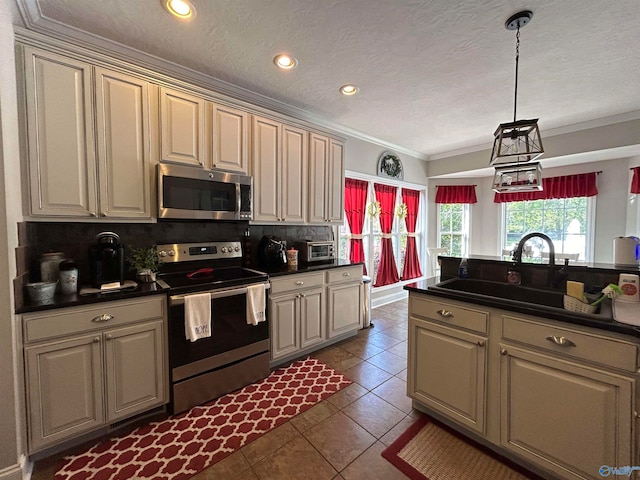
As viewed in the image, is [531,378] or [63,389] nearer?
[531,378]

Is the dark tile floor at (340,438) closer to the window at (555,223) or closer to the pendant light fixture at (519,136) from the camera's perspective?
the pendant light fixture at (519,136)

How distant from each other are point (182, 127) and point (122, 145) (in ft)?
1.48

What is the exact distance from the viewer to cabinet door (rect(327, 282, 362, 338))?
115 inches

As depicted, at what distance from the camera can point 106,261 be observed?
1884 mm

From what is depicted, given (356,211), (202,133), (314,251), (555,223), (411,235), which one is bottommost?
(314,251)

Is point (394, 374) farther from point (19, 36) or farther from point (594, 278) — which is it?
point (19, 36)

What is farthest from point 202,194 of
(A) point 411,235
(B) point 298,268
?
(A) point 411,235

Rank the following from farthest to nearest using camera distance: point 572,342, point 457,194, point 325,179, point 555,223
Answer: point 457,194
point 555,223
point 325,179
point 572,342

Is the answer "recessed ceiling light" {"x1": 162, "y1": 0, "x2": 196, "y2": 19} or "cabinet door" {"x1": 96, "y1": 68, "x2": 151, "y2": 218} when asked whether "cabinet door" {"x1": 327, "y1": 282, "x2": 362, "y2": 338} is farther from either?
"recessed ceiling light" {"x1": 162, "y1": 0, "x2": 196, "y2": 19}

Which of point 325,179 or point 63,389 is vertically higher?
point 325,179

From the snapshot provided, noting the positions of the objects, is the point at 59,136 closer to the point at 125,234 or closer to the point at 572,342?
the point at 125,234

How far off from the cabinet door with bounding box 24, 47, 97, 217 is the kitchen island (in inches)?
93.1

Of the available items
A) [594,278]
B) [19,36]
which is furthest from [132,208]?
[594,278]

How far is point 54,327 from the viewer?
1499mm
